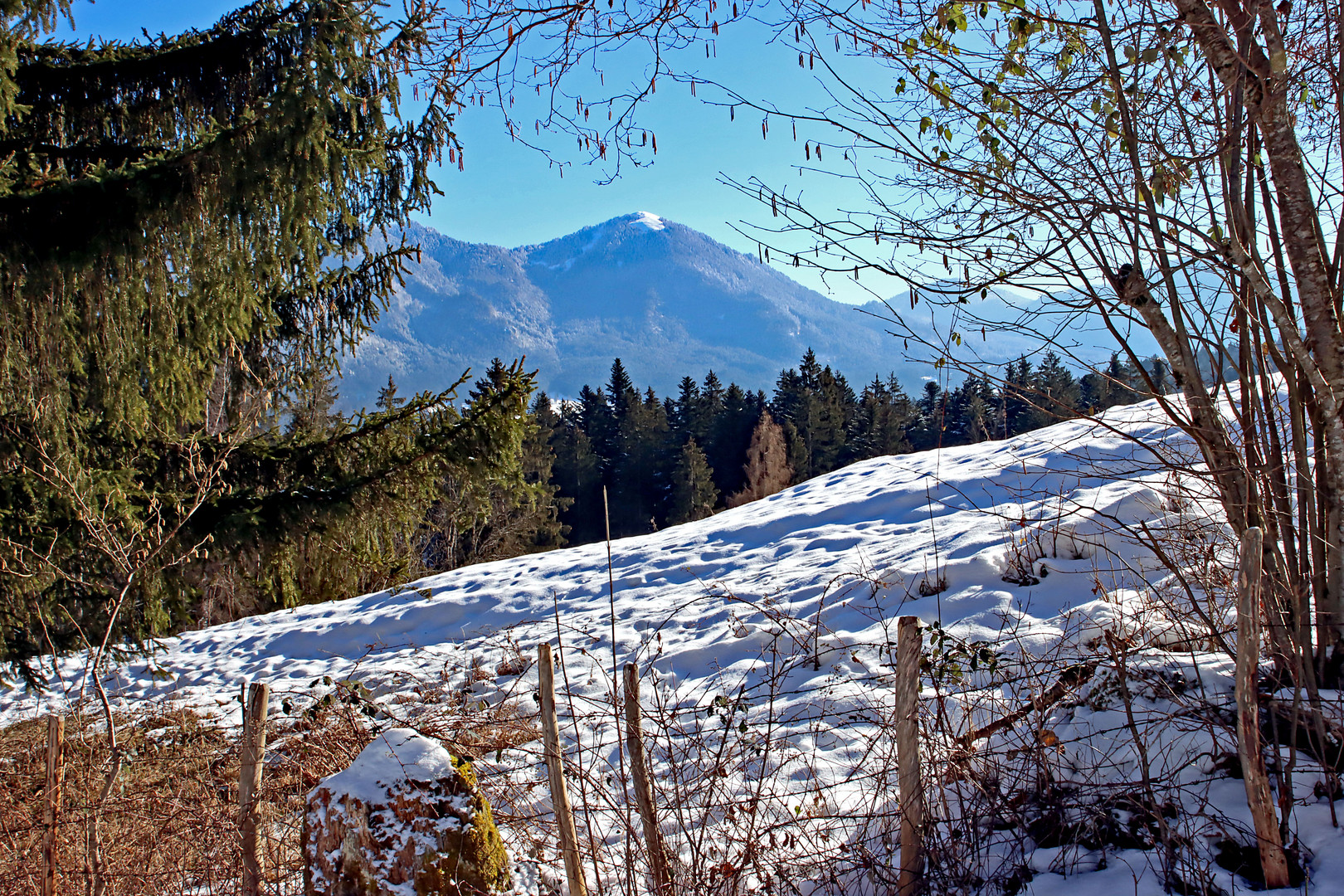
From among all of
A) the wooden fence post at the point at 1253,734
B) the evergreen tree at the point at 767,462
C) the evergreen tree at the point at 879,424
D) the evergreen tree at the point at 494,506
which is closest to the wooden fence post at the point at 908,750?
the wooden fence post at the point at 1253,734

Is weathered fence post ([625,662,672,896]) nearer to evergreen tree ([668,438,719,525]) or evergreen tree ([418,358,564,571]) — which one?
evergreen tree ([418,358,564,571])

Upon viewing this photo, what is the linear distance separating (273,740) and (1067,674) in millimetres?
4442

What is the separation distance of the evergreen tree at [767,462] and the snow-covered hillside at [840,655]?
2142 cm

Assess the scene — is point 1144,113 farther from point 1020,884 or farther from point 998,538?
point 998,538

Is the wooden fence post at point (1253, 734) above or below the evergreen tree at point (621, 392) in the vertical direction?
below

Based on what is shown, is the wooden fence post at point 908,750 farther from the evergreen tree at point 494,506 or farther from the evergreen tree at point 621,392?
the evergreen tree at point 621,392

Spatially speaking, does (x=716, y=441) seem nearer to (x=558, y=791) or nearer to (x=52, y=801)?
(x=52, y=801)

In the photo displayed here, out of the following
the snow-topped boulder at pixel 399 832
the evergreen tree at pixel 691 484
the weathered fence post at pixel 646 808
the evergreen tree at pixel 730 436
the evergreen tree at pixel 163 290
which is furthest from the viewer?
the evergreen tree at pixel 730 436

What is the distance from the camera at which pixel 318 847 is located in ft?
6.64

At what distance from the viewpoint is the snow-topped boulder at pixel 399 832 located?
1.96 metres

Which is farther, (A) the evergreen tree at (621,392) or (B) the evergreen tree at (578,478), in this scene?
(A) the evergreen tree at (621,392)

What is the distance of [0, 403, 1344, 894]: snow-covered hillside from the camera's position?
2322 mm

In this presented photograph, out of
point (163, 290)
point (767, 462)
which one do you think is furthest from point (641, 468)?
point (163, 290)

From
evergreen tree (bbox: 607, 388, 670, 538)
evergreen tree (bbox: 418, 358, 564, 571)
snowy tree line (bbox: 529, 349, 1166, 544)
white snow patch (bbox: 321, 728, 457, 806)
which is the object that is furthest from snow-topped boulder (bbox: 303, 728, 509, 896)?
evergreen tree (bbox: 607, 388, 670, 538)
